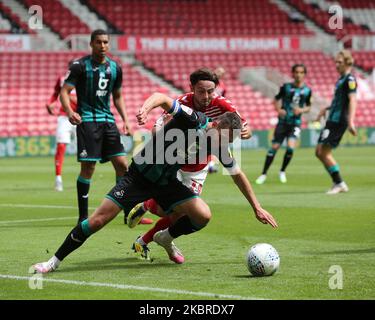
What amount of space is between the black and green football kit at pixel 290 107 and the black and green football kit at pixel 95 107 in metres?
7.42

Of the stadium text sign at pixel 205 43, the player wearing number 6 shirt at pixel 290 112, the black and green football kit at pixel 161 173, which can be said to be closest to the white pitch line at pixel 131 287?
the black and green football kit at pixel 161 173

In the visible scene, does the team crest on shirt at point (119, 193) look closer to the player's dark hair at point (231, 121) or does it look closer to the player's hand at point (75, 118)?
the player's dark hair at point (231, 121)

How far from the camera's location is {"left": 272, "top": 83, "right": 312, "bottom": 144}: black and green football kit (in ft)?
59.0

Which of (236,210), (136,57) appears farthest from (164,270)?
(136,57)

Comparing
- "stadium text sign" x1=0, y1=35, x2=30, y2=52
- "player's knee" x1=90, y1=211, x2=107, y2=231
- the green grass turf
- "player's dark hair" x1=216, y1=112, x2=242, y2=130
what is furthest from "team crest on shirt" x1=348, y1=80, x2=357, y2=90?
"stadium text sign" x1=0, y1=35, x2=30, y2=52

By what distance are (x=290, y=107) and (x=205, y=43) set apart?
64.6ft

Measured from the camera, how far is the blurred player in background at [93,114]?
10.8m

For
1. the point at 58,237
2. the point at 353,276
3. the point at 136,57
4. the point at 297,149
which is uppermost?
the point at 353,276

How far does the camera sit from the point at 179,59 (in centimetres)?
3781

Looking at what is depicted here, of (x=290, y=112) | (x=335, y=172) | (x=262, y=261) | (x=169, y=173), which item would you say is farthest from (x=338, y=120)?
(x=262, y=261)

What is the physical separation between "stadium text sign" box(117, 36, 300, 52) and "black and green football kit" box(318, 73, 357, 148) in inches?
814

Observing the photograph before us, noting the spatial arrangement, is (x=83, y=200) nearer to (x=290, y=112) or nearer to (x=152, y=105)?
(x=152, y=105)
